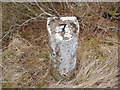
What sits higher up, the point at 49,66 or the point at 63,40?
the point at 63,40

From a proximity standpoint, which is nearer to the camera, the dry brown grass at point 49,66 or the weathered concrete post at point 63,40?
the weathered concrete post at point 63,40

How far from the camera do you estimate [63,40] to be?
198 cm

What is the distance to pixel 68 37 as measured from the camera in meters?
2.01

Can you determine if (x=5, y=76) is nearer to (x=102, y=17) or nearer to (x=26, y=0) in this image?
(x=26, y=0)

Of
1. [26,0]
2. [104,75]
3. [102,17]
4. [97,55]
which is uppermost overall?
[26,0]

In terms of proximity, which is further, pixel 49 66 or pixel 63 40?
pixel 49 66

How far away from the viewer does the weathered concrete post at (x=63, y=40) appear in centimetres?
201

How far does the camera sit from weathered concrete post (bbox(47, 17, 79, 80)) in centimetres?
201

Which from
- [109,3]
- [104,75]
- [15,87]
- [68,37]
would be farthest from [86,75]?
[109,3]

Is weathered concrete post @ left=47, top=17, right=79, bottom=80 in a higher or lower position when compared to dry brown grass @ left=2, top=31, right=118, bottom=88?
higher

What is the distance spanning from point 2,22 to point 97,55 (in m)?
1.67

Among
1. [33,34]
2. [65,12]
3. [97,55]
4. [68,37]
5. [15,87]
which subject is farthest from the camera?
[65,12]

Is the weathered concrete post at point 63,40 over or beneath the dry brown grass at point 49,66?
over

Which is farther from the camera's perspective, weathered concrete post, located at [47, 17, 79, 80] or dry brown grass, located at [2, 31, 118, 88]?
dry brown grass, located at [2, 31, 118, 88]
